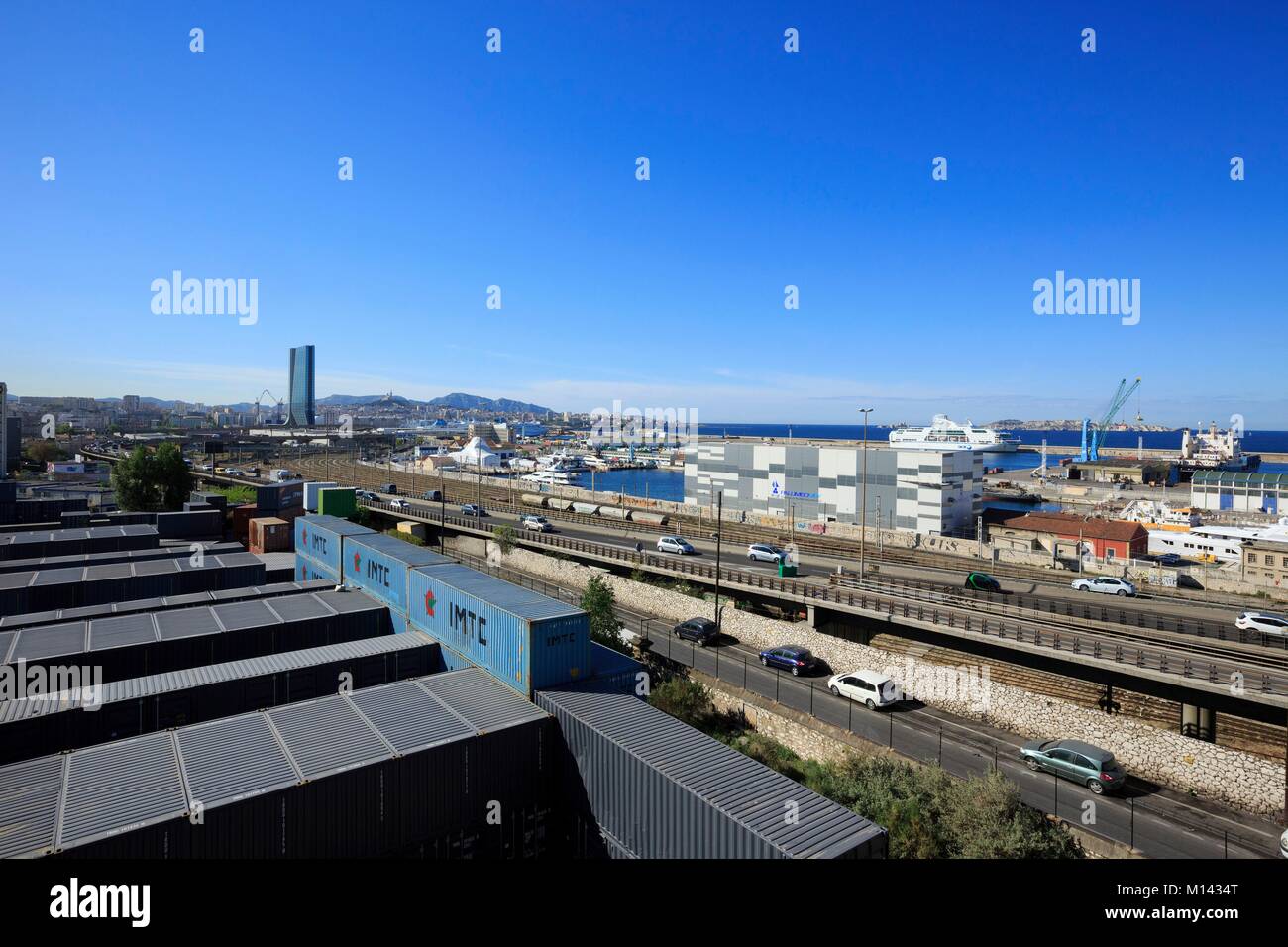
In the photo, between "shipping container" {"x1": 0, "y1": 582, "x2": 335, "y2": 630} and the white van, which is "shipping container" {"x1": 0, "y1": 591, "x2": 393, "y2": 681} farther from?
the white van

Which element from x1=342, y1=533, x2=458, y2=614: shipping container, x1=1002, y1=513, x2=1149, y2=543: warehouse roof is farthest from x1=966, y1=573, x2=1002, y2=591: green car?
x1=342, y1=533, x2=458, y2=614: shipping container

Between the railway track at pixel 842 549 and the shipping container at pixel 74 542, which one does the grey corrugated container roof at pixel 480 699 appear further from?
the shipping container at pixel 74 542

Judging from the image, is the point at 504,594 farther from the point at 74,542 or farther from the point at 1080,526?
the point at 1080,526

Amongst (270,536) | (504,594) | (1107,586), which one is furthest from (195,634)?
(1107,586)
